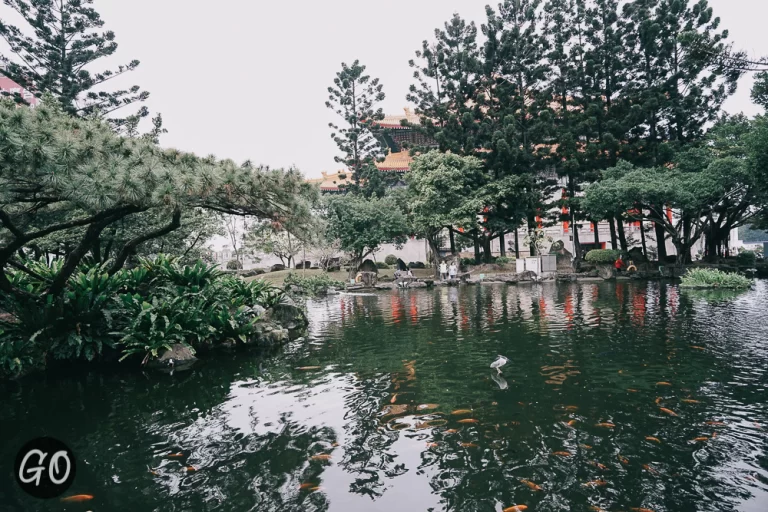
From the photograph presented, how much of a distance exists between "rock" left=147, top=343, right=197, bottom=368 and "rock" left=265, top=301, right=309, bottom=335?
3043 mm

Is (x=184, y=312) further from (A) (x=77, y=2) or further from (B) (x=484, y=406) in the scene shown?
(A) (x=77, y=2)

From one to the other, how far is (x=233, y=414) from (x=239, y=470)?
158 cm

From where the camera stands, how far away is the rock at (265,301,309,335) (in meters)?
11.5

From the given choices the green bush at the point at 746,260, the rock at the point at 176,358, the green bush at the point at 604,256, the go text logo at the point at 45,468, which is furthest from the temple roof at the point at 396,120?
the go text logo at the point at 45,468

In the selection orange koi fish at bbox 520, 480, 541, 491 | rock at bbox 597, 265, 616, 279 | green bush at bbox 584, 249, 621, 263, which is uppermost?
green bush at bbox 584, 249, 621, 263

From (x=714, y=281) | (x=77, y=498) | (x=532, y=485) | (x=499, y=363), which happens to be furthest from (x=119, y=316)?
(x=714, y=281)

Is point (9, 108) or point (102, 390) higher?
point (9, 108)

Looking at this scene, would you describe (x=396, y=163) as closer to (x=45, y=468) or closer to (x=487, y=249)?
(x=487, y=249)

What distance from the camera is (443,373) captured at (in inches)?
277

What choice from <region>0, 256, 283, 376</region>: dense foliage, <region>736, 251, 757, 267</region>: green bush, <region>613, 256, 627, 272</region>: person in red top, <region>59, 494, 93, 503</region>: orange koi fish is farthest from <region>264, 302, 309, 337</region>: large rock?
<region>736, 251, 757, 267</region>: green bush

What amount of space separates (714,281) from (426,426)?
699 inches

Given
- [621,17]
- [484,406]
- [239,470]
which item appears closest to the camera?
[239,470]

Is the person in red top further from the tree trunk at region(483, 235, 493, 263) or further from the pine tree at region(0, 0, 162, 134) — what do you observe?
the pine tree at region(0, 0, 162, 134)

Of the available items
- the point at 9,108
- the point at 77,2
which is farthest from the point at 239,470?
the point at 77,2
